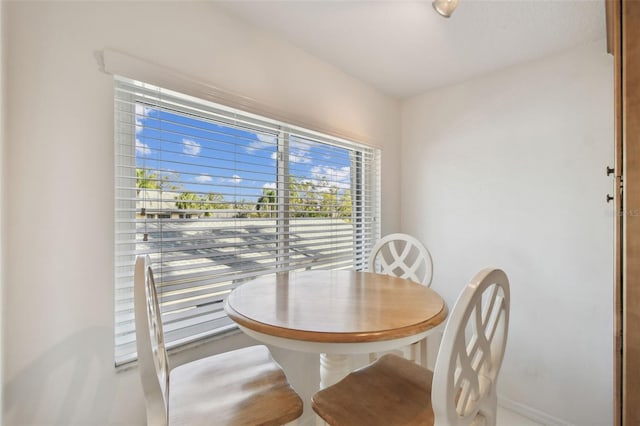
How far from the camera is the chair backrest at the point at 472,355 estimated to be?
29.3 inches

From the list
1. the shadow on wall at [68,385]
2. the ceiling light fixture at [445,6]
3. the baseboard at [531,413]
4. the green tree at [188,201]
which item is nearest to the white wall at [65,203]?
the shadow on wall at [68,385]

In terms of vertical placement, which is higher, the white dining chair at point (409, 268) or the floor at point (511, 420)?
the white dining chair at point (409, 268)

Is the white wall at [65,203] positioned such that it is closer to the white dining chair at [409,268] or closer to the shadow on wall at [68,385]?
the shadow on wall at [68,385]

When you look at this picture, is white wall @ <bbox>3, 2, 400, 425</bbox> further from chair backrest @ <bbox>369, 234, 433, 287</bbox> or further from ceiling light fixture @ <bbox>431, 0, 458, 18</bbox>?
chair backrest @ <bbox>369, 234, 433, 287</bbox>

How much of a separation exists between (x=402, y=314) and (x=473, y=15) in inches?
63.8

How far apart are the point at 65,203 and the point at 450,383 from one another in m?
1.46

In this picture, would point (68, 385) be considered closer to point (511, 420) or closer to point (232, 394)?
→ point (232, 394)

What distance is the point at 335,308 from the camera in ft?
3.64

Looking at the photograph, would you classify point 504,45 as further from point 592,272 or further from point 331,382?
point 331,382

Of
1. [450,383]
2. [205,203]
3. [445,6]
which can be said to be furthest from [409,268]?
[445,6]

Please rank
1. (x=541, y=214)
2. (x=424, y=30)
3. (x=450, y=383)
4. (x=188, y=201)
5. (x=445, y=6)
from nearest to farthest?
1. (x=450, y=383)
2. (x=445, y=6)
3. (x=188, y=201)
4. (x=424, y=30)
5. (x=541, y=214)

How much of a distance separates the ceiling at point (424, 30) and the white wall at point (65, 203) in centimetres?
59

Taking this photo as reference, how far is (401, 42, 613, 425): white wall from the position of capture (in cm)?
175

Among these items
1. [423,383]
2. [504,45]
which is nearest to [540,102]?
[504,45]
